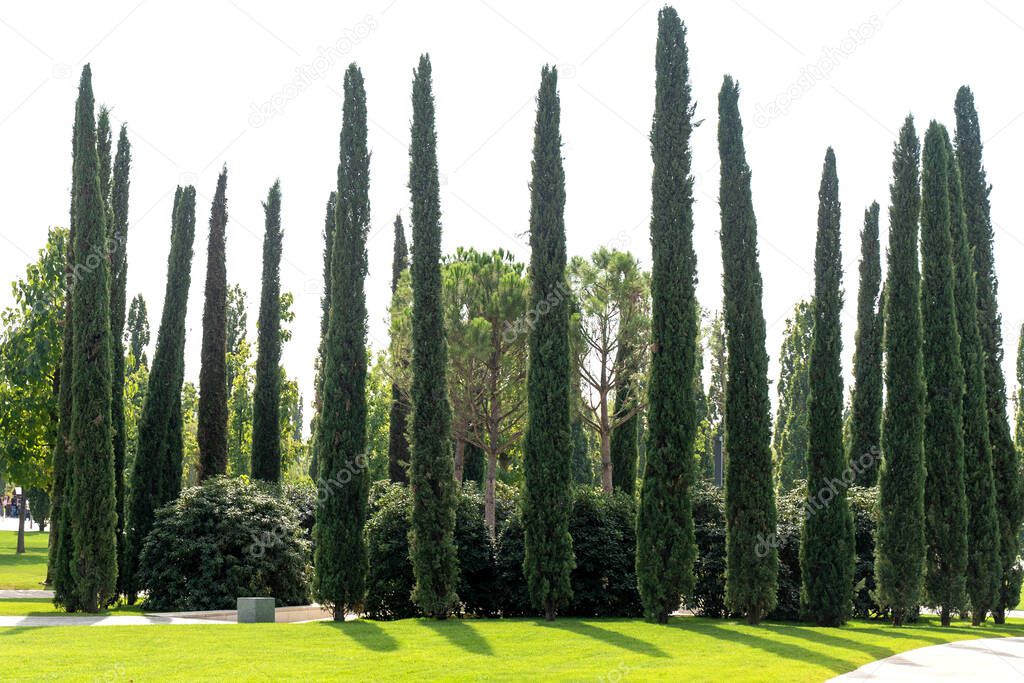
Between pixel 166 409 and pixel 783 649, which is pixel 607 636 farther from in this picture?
pixel 166 409

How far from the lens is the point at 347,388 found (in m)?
20.9

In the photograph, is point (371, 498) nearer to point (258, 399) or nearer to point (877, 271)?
point (258, 399)

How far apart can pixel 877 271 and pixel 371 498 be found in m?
17.5

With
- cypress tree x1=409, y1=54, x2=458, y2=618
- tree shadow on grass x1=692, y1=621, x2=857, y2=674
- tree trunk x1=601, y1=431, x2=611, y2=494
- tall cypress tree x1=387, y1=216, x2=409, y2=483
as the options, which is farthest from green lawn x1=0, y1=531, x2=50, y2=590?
tree shadow on grass x1=692, y1=621, x2=857, y2=674

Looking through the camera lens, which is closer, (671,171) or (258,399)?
(671,171)

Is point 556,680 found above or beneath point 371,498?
beneath

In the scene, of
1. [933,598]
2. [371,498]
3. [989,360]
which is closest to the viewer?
[933,598]

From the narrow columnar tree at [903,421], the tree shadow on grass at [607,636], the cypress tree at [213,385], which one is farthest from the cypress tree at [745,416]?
the cypress tree at [213,385]

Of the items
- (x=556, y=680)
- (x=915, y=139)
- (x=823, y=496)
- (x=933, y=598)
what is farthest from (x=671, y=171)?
(x=556, y=680)

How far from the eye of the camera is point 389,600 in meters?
21.8

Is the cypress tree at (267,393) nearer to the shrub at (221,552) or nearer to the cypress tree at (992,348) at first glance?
the shrub at (221,552)

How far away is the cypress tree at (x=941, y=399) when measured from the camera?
70.5 feet

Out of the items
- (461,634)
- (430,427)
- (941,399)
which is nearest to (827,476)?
(941,399)

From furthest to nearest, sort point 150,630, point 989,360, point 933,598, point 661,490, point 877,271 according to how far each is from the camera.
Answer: point 877,271, point 989,360, point 933,598, point 661,490, point 150,630
